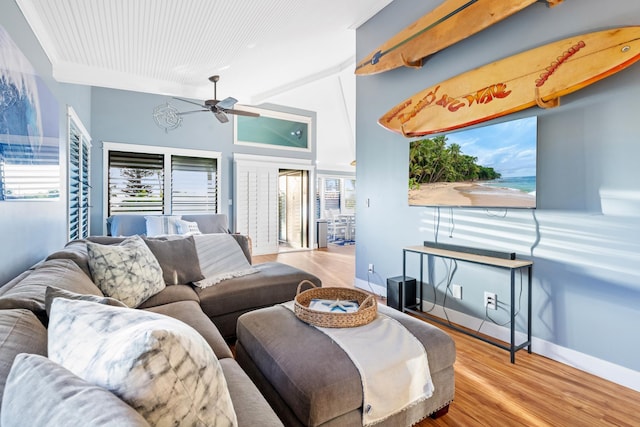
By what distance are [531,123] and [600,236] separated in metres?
0.89

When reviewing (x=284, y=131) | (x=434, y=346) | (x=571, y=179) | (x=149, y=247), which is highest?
(x=284, y=131)

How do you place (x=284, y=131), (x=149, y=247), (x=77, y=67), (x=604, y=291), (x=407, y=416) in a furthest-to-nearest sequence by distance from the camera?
1. (x=284, y=131)
2. (x=77, y=67)
3. (x=149, y=247)
4. (x=604, y=291)
5. (x=407, y=416)

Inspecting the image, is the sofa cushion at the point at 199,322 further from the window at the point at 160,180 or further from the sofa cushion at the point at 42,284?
the window at the point at 160,180

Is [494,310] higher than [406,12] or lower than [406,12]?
lower

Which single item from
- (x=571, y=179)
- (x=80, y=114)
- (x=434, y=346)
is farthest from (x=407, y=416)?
(x=80, y=114)

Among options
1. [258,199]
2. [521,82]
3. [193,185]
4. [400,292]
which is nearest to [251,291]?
[400,292]

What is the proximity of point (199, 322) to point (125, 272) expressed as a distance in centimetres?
70

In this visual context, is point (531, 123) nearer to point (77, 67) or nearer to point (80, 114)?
point (77, 67)

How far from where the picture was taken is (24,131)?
6.17 ft

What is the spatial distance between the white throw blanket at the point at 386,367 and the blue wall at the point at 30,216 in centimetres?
187

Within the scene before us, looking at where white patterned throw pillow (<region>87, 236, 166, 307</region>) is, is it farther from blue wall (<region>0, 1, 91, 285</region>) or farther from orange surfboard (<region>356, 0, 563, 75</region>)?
orange surfboard (<region>356, 0, 563, 75</region>)

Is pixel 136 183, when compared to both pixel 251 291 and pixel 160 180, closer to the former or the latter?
pixel 160 180

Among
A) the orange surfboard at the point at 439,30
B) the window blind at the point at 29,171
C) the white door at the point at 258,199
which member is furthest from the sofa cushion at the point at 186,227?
the orange surfboard at the point at 439,30

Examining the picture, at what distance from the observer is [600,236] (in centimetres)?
200
